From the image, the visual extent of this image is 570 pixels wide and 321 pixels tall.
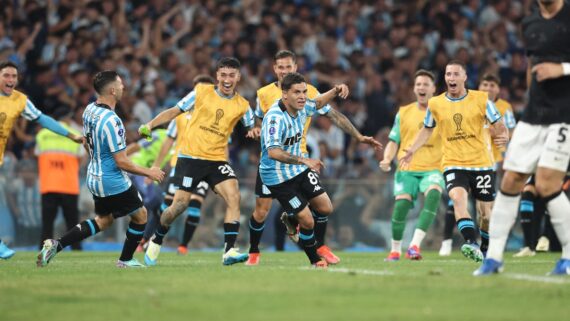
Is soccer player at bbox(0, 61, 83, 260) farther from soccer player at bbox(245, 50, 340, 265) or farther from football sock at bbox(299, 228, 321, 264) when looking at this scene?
football sock at bbox(299, 228, 321, 264)

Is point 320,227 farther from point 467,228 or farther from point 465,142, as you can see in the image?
point 465,142

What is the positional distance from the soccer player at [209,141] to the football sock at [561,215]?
449 cm

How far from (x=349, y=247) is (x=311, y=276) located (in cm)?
1075

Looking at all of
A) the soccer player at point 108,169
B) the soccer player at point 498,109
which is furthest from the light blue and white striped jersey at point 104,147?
the soccer player at point 498,109

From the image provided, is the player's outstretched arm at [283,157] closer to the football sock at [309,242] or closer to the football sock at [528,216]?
the football sock at [309,242]

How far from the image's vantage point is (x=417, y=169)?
1549cm

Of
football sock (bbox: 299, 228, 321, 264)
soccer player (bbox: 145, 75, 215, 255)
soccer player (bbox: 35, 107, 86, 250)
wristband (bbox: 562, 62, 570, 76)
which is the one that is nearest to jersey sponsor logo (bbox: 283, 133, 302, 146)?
football sock (bbox: 299, 228, 321, 264)

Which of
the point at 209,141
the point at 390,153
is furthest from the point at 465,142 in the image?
the point at 209,141

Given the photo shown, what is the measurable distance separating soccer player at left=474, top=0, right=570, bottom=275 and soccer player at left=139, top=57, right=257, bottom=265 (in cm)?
427

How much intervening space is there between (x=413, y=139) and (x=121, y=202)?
523 centimetres

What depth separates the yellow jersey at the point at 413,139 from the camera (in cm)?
1550

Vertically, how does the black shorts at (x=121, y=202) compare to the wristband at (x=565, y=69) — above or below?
below

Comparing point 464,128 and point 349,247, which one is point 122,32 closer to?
point 349,247

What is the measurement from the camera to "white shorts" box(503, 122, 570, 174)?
920 centimetres
